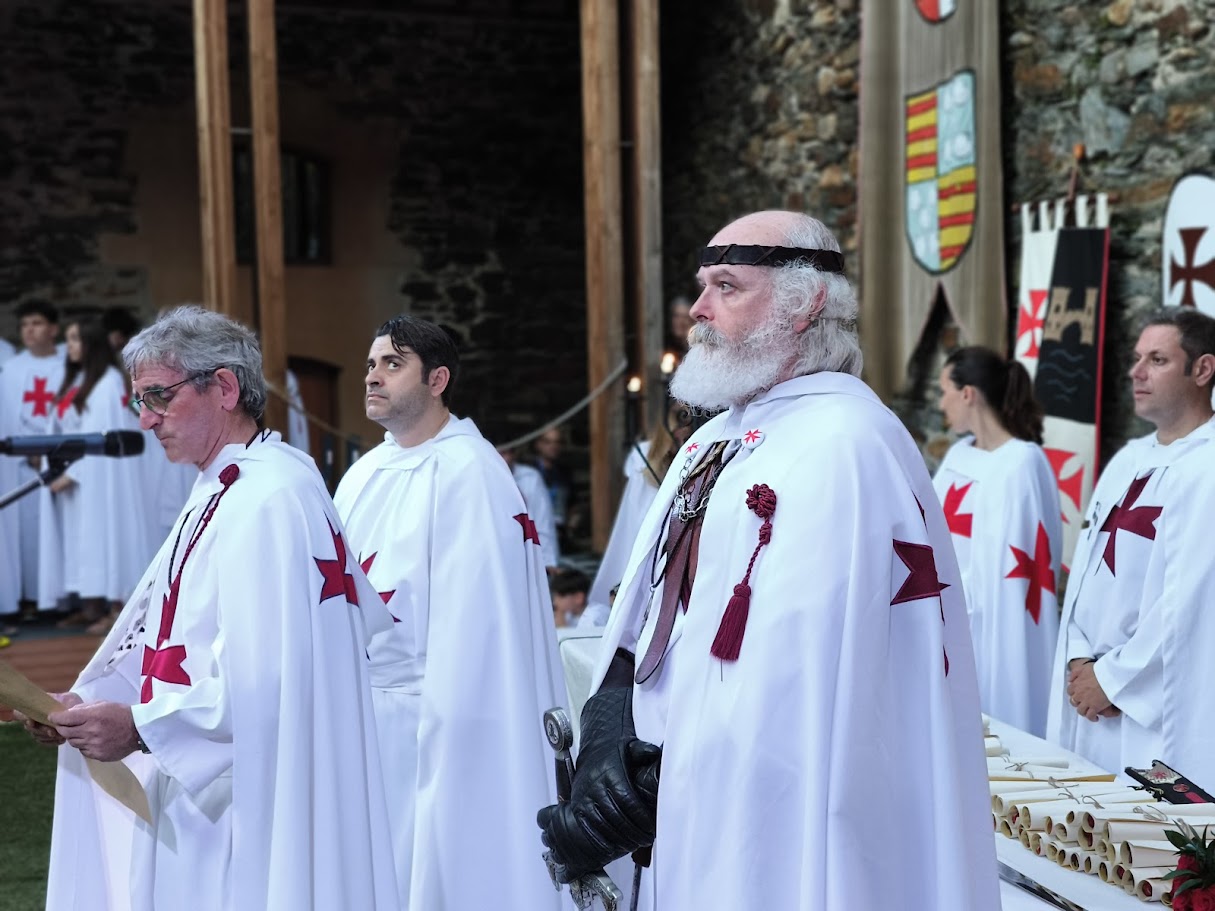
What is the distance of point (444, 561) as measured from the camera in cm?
Result: 376

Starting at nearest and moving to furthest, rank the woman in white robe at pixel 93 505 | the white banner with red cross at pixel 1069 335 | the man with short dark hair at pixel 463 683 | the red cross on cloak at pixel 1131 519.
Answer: the man with short dark hair at pixel 463 683
the red cross on cloak at pixel 1131 519
the white banner with red cross at pixel 1069 335
the woman in white robe at pixel 93 505

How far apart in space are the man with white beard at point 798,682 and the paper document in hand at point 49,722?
973mm

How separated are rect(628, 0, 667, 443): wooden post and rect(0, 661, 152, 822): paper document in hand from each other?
19.0ft

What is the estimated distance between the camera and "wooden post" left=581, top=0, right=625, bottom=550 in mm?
8422

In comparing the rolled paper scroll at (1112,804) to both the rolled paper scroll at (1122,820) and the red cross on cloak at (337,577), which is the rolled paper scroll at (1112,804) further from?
the red cross on cloak at (337,577)

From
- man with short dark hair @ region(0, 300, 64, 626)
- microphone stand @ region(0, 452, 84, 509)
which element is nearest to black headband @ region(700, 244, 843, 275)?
microphone stand @ region(0, 452, 84, 509)

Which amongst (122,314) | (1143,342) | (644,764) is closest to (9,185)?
(122,314)

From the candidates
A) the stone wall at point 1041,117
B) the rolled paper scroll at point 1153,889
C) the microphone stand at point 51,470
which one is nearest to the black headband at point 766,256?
the rolled paper scroll at point 1153,889

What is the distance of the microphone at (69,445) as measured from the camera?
3918 mm

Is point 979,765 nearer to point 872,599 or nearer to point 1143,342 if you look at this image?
point 872,599

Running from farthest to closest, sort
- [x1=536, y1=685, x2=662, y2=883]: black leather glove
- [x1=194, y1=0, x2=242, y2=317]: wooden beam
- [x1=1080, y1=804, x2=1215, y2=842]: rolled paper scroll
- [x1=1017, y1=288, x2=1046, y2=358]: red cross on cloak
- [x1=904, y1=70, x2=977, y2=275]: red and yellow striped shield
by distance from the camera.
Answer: [x1=194, y1=0, x2=242, y2=317]: wooden beam < [x1=904, y1=70, x2=977, y2=275]: red and yellow striped shield < [x1=1017, y1=288, x2=1046, y2=358]: red cross on cloak < [x1=1080, y1=804, x2=1215, y2=842]: rolled paper scroll < [x1=536, y1=685, x2=662, y2=883]: black leather glove

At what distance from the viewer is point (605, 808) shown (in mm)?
2291

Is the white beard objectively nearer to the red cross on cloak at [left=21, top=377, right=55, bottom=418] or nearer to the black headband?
the black headband

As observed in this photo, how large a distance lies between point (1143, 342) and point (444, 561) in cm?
224
